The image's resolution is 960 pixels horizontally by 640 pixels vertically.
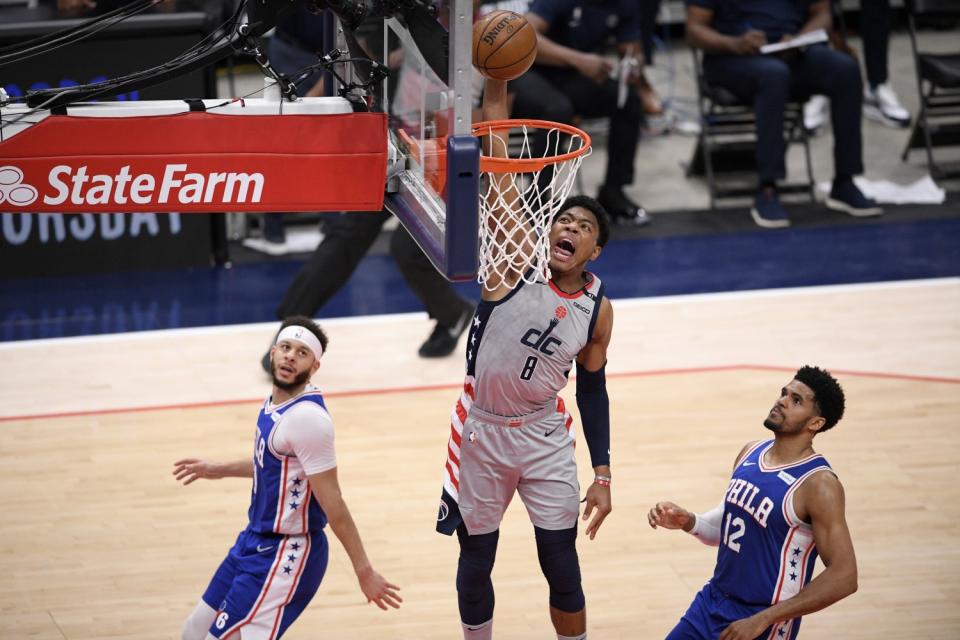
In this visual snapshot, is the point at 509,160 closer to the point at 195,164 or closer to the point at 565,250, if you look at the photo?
the point at 565,250

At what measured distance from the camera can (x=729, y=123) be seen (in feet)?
39.1

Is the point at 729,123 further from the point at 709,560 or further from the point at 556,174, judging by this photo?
the point at 556,174

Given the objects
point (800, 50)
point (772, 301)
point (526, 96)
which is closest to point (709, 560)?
point (772, 301)

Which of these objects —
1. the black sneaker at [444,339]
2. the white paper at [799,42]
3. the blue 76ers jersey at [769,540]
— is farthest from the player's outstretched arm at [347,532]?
the white paper at [799,42]

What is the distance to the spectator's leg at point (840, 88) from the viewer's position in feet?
35.4

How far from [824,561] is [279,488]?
6.09ft

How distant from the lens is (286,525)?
15.4ft

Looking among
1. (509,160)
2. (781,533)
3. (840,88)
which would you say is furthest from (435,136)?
(840,88)

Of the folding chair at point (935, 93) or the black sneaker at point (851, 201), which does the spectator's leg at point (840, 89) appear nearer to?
the black sneaker at point (851, 201)

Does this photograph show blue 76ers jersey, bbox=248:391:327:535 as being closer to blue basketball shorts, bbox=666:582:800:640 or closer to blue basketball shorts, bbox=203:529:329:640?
blue basketball shorts, bbox=203:529:329:640

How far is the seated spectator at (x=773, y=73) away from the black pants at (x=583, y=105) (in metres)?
0.81

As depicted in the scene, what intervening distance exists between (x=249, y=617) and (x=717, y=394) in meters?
4.07

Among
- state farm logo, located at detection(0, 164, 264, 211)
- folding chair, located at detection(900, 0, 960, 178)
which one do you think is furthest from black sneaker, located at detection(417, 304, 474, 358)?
folding chair, located at detection(900, 0, 960, 178)

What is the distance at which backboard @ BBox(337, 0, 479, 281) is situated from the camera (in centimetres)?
405
